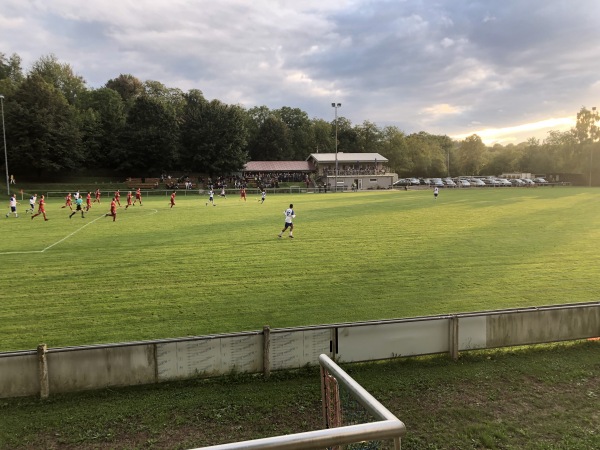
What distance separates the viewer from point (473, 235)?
2053cm

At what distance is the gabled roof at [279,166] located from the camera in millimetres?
81250

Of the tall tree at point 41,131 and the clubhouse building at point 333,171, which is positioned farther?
the clubhouse building at point 333,171

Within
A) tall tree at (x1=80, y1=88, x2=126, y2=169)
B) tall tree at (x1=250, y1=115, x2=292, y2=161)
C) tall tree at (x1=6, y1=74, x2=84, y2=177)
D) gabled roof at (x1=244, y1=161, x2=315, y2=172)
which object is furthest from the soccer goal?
tall tree at (x1=250, y1=115, x2=292, y2=161)

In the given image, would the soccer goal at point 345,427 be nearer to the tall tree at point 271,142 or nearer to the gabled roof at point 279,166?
the gabled roof at point 279,166

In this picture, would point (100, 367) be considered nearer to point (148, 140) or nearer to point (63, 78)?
point (148, 140)

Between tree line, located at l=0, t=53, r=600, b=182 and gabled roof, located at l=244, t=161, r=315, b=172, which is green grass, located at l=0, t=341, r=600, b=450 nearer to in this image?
tree line, located at l=0, t=53, r=600, b=182

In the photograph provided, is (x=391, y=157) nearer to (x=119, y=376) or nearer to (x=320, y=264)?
(x=320, y=264)

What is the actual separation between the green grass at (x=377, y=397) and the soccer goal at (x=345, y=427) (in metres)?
2.22

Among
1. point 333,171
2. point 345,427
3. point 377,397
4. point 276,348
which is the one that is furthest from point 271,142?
point 345,427

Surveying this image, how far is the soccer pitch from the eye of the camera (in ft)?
31.4

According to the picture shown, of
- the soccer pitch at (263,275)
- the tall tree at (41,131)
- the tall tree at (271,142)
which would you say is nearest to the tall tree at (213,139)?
the tall tree at (41,131)

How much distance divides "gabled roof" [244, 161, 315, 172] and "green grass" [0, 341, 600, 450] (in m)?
75.0

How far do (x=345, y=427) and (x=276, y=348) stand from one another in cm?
506

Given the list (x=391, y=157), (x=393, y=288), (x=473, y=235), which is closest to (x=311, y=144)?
(x=391, y=157)
